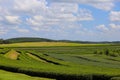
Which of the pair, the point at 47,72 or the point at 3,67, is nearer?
the point at 47,72

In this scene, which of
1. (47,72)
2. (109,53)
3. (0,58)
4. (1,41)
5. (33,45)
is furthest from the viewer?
(1,41)

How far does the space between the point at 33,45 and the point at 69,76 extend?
11627 centimetres

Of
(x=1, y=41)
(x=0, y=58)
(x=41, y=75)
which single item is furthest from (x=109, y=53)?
(x=1, y=41)

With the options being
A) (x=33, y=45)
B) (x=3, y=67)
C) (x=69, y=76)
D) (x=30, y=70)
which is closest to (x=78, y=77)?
(x=69, y=76)

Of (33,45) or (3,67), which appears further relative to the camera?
Result: (33,45)

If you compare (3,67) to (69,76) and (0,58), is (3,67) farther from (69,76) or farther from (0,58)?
(69,76)

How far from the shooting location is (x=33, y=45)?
517 ft

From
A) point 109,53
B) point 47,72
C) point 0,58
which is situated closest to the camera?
point 47,72

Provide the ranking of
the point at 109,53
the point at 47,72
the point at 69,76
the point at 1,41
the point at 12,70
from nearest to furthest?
the point at 69,76, the point at 47,72, the point at 12,70, the point at 109,53, the point at 1,41

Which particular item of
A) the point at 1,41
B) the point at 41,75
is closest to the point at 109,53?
Result: the point at 41,75

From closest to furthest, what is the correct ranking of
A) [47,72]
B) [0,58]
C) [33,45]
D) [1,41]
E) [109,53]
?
[47,72], [0,58], [109,53], [33,45], [1,41]

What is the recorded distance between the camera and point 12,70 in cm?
5294

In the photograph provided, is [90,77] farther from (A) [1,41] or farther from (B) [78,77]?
(A) [1,41]

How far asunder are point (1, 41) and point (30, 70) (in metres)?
146
